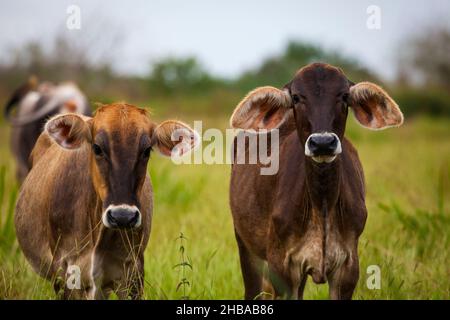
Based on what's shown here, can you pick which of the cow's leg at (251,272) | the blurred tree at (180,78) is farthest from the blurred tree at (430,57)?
the blurred tree at (180,78)

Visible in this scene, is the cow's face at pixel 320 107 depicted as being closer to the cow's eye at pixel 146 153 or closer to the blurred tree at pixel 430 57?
the cow's eye at pixel 146 153

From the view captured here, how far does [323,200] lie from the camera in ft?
16.1

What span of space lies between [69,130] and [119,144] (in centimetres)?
50

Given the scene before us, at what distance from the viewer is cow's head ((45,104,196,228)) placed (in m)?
4.59

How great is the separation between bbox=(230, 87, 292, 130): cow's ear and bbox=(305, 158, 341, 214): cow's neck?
44cm

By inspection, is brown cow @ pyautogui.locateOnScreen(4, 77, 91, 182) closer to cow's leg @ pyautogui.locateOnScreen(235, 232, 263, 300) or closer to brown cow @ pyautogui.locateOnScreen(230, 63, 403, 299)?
cow's leg @ pyautogui.locateOnScreen(235, 232, 263, 300)

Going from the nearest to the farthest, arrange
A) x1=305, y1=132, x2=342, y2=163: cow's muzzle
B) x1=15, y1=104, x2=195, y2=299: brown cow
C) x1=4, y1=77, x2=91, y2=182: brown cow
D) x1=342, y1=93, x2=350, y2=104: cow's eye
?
x1=305, y1=132, x2=342, y2=163: cow's muzzle
x1=15, y1=104, x2=195, y2=299: brown cow
x1=342, y1=93, x2=350, y2=104: cow's eye
x1=4, y1=77, x2=91, y2=182: brown cow

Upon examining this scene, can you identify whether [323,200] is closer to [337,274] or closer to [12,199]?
[337,274]

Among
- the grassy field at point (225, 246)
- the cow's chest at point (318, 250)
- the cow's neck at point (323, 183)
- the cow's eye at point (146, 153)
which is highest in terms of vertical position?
the cow's eye at point (146, 153)

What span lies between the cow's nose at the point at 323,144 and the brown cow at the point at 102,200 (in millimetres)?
942

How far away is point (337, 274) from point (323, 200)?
1.57 ft

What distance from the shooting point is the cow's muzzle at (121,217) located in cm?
448

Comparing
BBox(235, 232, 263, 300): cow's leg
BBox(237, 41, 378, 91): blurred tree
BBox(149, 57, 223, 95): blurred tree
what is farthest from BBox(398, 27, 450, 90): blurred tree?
BBox(149, 57, 223, 95): blurred tree
